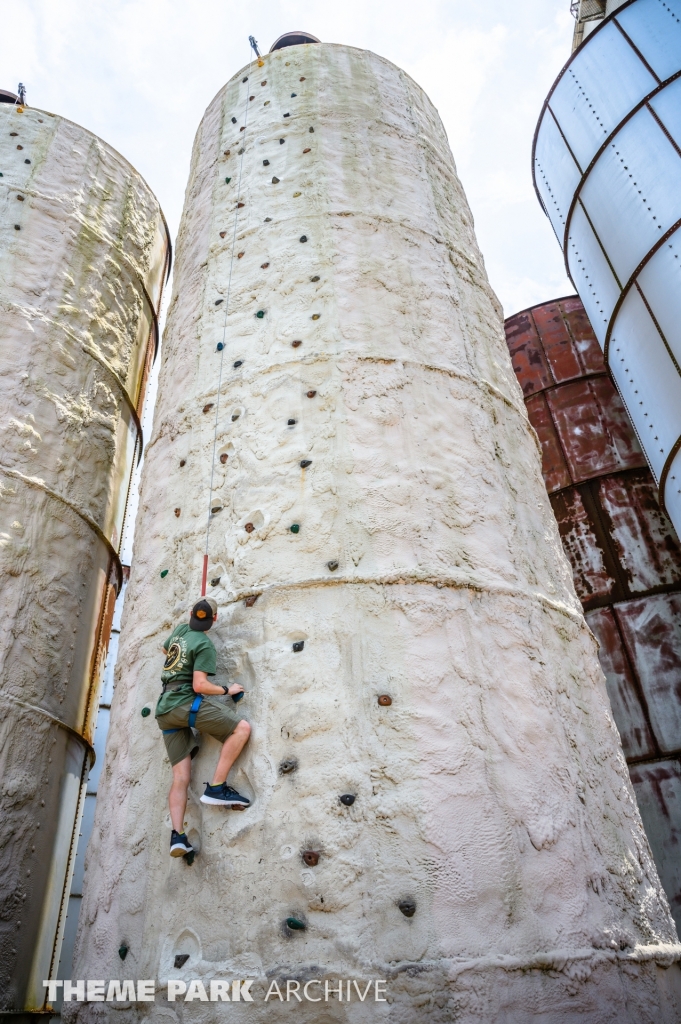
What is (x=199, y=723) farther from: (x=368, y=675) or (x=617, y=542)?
(x=617, y=542)

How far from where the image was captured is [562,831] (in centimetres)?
399

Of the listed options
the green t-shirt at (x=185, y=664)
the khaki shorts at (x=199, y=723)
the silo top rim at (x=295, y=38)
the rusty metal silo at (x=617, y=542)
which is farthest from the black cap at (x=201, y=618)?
the silo top rim at (x=295, y=38)

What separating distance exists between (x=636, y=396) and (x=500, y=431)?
2.84 metres

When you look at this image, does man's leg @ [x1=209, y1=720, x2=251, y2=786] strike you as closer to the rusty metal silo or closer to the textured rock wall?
the textured rock wall

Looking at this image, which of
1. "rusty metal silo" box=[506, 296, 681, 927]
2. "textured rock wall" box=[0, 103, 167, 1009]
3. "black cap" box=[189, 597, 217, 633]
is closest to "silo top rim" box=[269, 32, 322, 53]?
"textured rock wall" box=[0, 103, 167, 1009]

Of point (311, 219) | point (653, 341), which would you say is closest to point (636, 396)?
point (653, 341)

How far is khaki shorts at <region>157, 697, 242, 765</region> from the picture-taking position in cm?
406

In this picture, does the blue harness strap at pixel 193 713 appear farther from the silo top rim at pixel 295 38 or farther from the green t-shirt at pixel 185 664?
the silo top rim at pixel 295 38

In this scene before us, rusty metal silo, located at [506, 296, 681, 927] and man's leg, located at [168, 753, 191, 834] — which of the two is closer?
man's leg, located at [168, 753, 191, 834]

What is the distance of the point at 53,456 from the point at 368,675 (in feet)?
14.8

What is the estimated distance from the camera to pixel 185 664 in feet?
13.7

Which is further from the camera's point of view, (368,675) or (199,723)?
(368,675)

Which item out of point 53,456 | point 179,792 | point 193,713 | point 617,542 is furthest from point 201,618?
point 617,542

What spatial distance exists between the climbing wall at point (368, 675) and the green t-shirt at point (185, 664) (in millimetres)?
301
